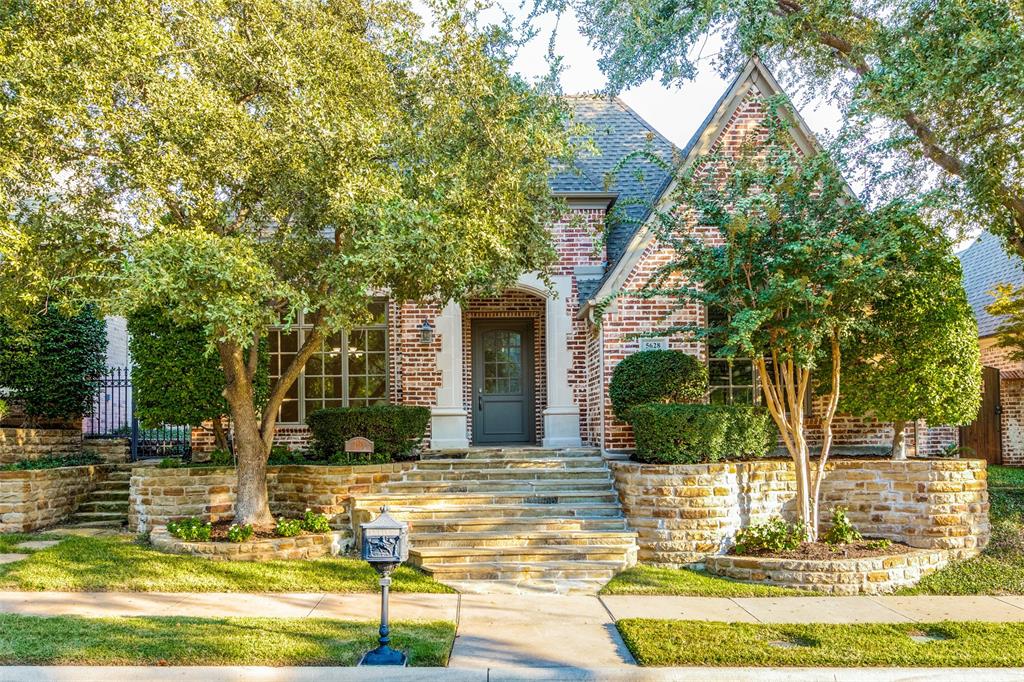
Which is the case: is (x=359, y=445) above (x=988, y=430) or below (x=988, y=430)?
above

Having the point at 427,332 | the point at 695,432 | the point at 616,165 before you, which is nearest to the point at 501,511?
the point at 695,432

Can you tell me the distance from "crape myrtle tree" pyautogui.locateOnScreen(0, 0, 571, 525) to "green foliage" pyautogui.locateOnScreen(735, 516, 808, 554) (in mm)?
4337

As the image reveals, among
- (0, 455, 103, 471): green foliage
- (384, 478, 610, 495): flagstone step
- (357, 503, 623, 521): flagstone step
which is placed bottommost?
(357, 503, 623, 521): flagstone step

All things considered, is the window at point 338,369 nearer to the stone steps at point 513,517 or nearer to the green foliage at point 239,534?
the stone steps at point 513,517

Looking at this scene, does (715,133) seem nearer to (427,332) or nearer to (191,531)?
(427,332)

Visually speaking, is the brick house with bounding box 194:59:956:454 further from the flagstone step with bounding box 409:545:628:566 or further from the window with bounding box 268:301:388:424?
the flagstone step with bounding box 409:545:628:566

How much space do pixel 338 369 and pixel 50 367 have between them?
482 centimetres

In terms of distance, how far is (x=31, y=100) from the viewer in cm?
712

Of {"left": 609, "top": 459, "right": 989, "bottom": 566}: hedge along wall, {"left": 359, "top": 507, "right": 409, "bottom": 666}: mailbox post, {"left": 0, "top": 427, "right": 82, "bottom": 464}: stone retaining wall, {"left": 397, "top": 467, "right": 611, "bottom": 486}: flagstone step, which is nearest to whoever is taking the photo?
{"left": 359, "top": 507, "right": 409, "bottom": 666}: mailbox post

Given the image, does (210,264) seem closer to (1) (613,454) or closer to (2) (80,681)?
(2) (80,681)

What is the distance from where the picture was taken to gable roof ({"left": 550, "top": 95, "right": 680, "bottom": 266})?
12.6 metres

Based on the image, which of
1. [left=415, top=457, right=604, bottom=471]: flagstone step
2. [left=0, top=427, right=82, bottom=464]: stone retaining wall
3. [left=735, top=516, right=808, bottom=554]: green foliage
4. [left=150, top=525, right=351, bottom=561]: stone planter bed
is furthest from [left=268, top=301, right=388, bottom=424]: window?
[left=735, top=516, right=808, bottom=554]: green foliage

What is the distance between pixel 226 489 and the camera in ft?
34.2

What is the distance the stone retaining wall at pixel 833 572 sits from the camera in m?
8.18
